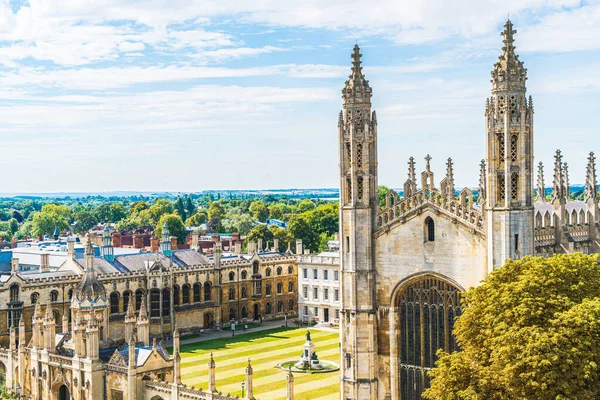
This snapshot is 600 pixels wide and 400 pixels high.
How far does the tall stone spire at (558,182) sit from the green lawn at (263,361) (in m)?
19.5

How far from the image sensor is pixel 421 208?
39.2 meters

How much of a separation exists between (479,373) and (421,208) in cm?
1110

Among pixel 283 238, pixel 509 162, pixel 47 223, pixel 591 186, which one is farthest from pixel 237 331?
pixel 47 223

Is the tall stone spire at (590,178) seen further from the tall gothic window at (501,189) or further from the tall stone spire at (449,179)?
the tall gothic window at (501,189)

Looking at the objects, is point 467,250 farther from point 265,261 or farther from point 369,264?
point 265,261

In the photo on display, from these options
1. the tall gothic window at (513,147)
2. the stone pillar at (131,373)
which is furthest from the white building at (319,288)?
the tall gothic window at (513,147)

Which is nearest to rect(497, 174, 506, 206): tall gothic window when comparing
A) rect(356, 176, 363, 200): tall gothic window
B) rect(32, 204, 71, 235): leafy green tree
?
rect(356, 176, 363, 200): tall gothic window

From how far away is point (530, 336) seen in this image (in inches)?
1134

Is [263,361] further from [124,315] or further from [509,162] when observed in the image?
[509,162]

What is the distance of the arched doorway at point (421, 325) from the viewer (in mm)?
38531

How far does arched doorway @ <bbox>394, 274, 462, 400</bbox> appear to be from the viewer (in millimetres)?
38531

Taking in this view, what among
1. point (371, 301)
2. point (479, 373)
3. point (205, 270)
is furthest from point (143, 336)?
point (205, 270)

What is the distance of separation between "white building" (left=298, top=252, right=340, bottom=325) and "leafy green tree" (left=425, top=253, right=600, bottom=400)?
51.1m

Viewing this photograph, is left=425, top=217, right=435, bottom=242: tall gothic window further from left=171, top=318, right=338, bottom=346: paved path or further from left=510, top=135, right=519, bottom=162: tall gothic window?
left=171, top=318, right=338, bottom=346: paved path
